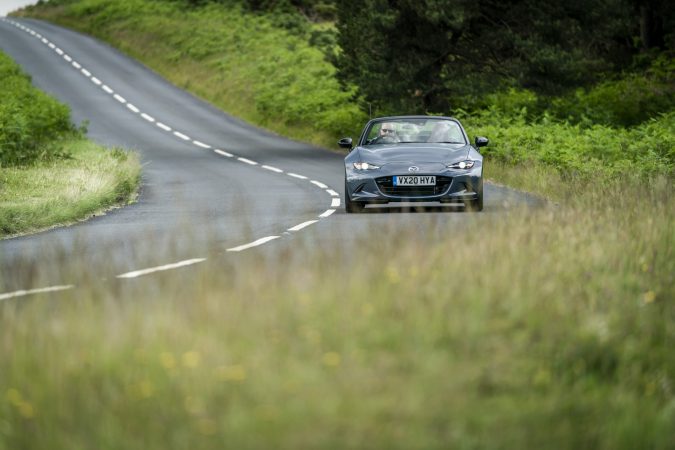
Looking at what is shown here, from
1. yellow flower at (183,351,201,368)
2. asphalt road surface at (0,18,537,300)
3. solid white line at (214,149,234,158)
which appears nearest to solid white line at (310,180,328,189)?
asphalt road surface at (0,18,537,300)

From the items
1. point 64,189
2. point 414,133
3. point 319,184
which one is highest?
point 414,133

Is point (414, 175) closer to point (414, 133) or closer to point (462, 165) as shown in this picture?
point (462, 165)

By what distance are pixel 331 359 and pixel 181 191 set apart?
A: 1974cm

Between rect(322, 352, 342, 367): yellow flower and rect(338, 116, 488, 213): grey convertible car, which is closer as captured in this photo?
rect(322, 352, 342, 367): yellow flower

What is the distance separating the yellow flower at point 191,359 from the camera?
547 centimetres

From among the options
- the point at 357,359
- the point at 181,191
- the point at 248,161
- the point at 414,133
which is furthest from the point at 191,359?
the point at 248,161

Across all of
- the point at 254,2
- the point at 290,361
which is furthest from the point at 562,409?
the point at 254,2

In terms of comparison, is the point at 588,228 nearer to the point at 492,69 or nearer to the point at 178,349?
Answer: the point at 178,349

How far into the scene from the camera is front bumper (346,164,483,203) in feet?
59.7

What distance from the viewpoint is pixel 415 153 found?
18.6m

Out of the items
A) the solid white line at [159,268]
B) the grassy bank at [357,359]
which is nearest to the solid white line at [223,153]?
the solid white line at [159,268]

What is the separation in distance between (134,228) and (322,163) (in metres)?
16.3

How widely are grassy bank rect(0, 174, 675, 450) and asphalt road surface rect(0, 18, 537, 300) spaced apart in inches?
79.2

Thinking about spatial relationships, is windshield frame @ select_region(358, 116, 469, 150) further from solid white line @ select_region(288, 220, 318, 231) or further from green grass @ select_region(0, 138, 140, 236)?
green grass @ select_region(0, 138, 140, 236)
